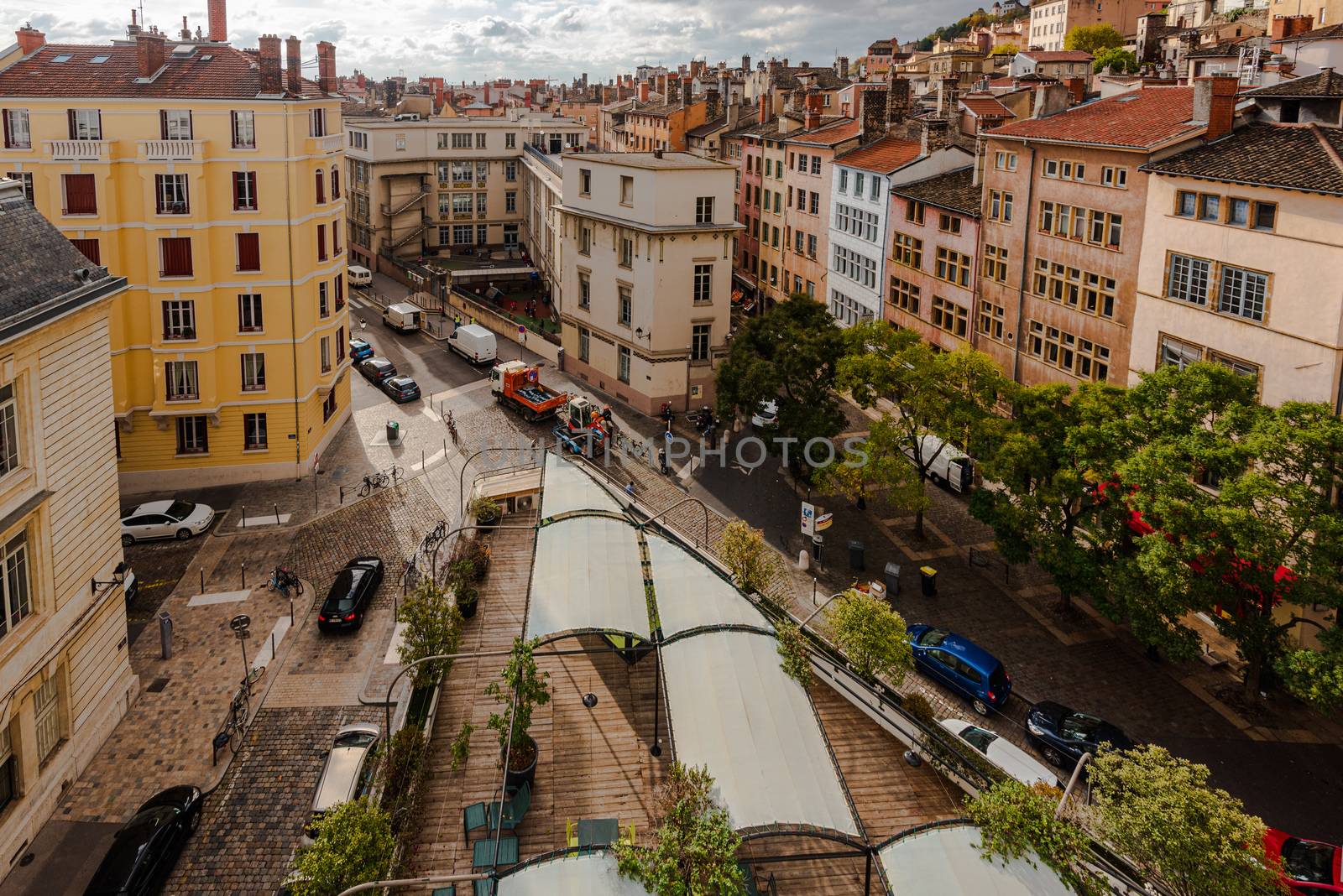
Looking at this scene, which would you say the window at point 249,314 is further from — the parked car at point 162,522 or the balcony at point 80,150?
the parked car at point 162,522

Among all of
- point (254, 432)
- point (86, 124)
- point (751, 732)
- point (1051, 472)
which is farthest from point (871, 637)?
point (86, 124)

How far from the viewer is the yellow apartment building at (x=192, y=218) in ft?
150

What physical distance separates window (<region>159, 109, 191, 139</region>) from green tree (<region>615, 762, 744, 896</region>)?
132ft

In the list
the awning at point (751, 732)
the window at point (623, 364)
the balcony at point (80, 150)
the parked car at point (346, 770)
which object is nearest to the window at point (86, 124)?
the balcony at point (80, 150)

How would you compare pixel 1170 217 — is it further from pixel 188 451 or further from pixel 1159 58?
pixel 1159 58

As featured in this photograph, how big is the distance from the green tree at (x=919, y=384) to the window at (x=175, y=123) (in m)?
31.3

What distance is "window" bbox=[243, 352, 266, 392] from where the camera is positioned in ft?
164

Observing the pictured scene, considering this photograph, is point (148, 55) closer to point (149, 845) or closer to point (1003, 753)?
point (149, 845)

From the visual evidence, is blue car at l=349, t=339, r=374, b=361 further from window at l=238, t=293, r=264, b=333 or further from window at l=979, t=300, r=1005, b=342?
window at l=979, t=300, r=1005, b=342

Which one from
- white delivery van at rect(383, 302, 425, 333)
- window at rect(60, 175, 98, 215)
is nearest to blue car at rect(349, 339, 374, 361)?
white delivery van at rect(383, 302, 425, 333)

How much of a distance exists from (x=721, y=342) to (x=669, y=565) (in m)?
32.2

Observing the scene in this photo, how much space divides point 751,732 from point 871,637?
512 cm

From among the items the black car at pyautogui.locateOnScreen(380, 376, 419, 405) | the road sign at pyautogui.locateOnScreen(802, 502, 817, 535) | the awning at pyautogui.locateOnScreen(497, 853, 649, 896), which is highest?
the black car at pyautogui.locateOnScreen(380, 376, 419, 405)

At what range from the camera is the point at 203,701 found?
3331 cm
